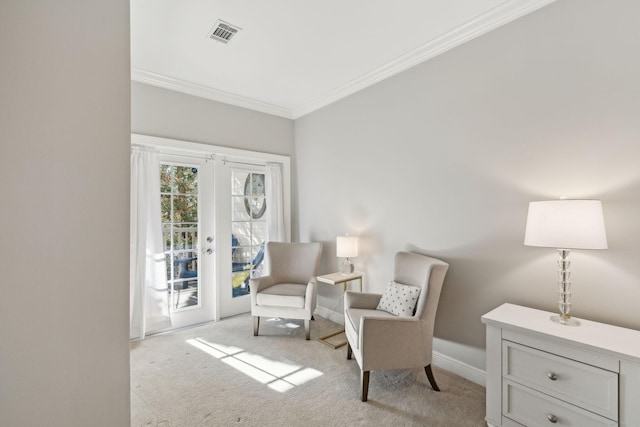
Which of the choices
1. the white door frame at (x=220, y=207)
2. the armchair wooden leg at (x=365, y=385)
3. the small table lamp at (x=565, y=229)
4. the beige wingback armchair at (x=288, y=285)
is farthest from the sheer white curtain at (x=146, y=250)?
the small table lamp at (x=565, y=229)

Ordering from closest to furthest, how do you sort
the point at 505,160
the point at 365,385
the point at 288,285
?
the point at 365,385 < the point at 505,160 < the point at 288,285

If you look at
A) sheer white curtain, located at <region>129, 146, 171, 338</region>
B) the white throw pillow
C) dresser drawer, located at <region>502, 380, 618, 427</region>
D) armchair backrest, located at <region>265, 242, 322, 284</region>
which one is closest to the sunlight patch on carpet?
sheer white curtain, located at <region>129, 146, 171, 338</region>

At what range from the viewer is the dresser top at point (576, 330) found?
1416mm

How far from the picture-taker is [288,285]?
11.4 feet

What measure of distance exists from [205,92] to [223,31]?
1217 millimetres

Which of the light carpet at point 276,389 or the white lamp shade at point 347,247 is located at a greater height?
the white lamp shade at point 347,247

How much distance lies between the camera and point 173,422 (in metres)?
1.87

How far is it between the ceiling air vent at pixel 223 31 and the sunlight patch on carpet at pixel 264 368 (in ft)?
9.20

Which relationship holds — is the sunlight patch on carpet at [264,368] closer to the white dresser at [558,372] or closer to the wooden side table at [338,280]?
the wooden side table at [338,280]

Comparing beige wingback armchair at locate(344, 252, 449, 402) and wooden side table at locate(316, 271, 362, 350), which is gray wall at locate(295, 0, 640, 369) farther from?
beige wingback armchair at locate(344, 252, 449, 402)

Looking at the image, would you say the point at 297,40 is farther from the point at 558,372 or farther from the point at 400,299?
the point at 558,372

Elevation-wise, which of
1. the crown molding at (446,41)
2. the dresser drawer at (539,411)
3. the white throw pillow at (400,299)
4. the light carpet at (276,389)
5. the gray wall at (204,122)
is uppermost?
the crown molding at (446,41)

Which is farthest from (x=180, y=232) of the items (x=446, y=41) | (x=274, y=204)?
(x=446, y=41)

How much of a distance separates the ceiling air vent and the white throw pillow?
2513 mm
